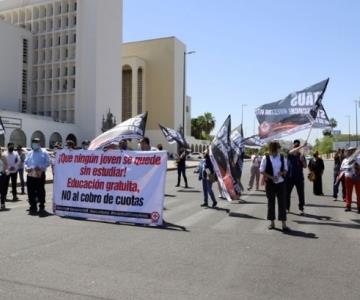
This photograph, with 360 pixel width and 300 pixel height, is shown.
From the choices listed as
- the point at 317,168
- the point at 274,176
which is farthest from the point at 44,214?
the point at 317,168

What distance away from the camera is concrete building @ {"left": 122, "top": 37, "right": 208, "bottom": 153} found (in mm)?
91875

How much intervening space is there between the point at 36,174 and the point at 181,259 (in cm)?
622

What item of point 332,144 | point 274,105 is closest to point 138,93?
point 332,144

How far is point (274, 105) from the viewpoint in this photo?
13.8 meters

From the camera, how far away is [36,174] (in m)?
12.1

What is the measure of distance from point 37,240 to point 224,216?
4815 mm

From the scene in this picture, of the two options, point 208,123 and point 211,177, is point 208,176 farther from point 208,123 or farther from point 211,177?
point 208,123

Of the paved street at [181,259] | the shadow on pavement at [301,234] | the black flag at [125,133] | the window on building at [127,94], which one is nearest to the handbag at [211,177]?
the paved street at [181,259]

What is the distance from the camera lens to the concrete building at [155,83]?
91.9 meters

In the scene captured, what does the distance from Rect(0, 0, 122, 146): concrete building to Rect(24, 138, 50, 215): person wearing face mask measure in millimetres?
59777

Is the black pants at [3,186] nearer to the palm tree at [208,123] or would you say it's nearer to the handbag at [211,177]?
the handbag at [211,177]

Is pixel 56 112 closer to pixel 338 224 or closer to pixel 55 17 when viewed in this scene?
pixel 55 17

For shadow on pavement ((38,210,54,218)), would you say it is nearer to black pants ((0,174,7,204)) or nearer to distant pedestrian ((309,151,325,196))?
black pants ((0,174,7,204))

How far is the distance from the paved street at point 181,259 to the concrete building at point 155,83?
266 feet
